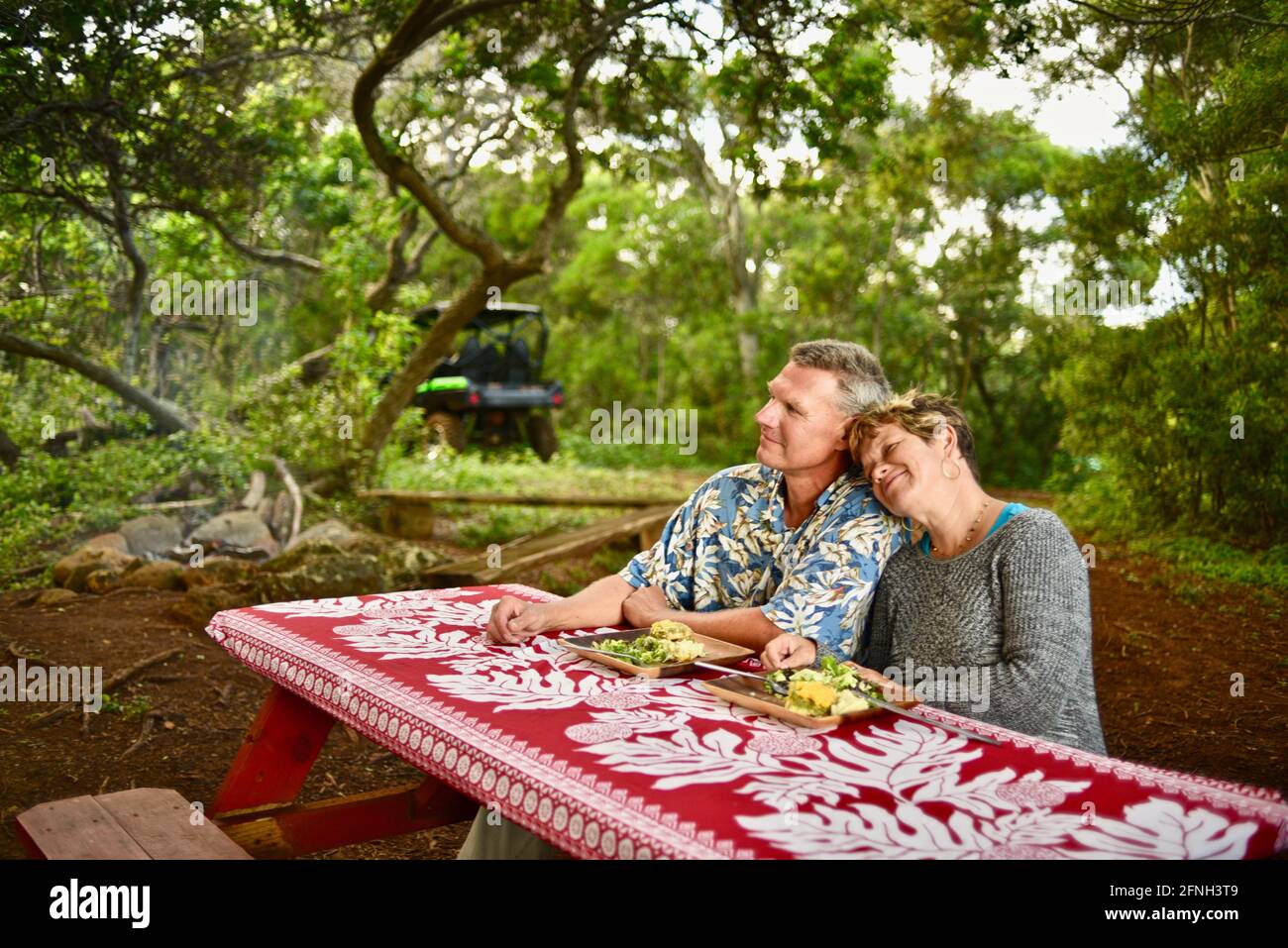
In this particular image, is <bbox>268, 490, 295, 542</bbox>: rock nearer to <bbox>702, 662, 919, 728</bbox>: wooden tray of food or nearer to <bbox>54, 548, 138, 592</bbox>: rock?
<bbox>54, 548, 138, 592</bbox>: rock

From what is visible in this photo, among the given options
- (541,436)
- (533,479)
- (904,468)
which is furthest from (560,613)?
(541,436)

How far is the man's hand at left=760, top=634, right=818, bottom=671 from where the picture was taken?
87.0 inches

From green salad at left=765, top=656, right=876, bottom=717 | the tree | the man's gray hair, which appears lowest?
green salad at left=765, top=656, right=876, bottom=717

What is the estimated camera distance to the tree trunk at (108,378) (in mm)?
5375

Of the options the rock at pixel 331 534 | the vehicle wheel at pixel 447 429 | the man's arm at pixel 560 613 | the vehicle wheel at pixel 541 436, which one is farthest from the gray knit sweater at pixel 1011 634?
the vehicle wheel at pixel 541 436

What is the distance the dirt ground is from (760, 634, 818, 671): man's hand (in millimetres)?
1653

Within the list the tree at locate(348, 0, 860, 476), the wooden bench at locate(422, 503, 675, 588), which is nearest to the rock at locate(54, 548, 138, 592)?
the wooden bench at locate(422, 503, 675, 588)

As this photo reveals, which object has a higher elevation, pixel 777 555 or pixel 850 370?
pixel 850 370

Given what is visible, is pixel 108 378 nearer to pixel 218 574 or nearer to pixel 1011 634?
pixel 218 574

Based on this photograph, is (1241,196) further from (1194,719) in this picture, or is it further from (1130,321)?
(1194,719)

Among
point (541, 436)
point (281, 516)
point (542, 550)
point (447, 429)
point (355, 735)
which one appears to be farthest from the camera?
point (541, 436)

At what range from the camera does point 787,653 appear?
2.23m

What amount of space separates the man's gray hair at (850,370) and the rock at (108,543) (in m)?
4.65

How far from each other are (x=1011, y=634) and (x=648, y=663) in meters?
0.72
